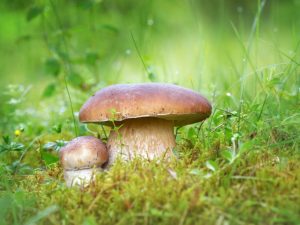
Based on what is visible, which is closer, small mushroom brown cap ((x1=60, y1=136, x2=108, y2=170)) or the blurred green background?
small mushroom brown cap ((x1=60, y1=136, x2=108, y2=170))

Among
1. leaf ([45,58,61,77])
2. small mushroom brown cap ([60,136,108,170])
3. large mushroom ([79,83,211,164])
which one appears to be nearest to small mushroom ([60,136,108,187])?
small mushroom brown cap ([60,136,108,170])

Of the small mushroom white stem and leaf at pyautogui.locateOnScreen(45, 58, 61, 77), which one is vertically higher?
leaf at pyautogui.locateOnScreen(45, 58, 61, 77)

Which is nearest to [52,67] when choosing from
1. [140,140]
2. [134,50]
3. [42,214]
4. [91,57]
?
[91,57]

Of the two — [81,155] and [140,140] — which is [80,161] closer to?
[81,155]

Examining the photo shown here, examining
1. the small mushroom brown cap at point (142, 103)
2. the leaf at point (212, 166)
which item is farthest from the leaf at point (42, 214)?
the leaf at point (212, 166)

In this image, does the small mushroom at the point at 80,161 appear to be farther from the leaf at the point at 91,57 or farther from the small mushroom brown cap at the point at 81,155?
the leaf at the point at 91,57

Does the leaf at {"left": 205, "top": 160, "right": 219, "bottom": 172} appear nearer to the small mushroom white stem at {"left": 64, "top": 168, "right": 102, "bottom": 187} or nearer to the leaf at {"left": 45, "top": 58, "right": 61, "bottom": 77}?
the small mushroom white stem at {"left": 64, "top": 168, "right": 102, "bottom": 187}
